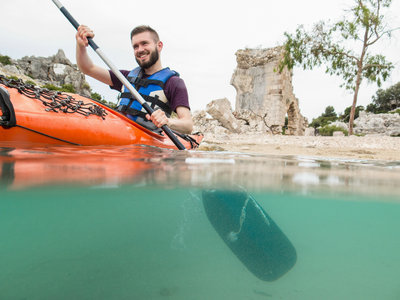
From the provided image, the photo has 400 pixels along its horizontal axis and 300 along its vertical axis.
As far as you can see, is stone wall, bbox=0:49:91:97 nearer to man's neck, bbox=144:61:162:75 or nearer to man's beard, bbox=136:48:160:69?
man's neck, bbox=144:61:162:75

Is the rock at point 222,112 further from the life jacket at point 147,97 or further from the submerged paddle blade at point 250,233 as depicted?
the submerged paddle blade at point 250,233

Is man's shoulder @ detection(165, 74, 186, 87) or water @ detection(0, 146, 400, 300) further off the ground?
man's shoulder @ detection(165, 74, 186, 87)

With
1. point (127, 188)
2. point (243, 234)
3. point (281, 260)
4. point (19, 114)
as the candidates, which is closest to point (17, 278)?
point (127, 188)

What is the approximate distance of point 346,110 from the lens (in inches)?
1409

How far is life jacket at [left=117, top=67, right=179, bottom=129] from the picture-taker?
12.1ft

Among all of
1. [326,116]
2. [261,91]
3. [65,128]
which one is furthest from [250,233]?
[326,116]

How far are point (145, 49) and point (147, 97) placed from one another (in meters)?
0.68

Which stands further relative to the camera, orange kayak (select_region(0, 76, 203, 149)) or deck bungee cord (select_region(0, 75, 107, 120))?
deck bungee cord (select_region(0, 75, 107, 120))

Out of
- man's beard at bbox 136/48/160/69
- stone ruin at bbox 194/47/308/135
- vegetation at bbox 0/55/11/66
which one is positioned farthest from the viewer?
vegetation at bbox 0/55/11/66

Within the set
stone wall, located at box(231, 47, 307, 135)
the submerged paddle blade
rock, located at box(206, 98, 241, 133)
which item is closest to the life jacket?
the submerged paddle blade

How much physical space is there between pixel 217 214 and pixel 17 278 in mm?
1218

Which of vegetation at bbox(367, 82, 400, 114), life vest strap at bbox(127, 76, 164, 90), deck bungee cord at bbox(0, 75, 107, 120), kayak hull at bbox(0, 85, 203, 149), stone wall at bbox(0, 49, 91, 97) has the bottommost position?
kayak hull at bbox(0, 85, 203, 149)

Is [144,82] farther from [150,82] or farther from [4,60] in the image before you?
[4,60]

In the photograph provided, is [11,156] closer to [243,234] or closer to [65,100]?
[65,100]
